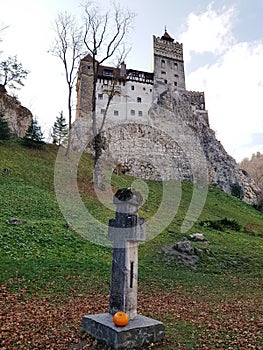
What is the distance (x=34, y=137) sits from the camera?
29578 mm

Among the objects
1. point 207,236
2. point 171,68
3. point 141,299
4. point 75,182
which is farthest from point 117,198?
point 171,68

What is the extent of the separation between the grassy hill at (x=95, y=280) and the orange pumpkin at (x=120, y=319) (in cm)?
61

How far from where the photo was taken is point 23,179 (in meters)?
22.0

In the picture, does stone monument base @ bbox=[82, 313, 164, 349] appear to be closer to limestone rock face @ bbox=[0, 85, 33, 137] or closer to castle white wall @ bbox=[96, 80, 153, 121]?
limestone rock face @ bbox=[0, 85, 33, 137]

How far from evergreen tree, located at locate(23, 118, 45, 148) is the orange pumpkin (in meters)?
25.8

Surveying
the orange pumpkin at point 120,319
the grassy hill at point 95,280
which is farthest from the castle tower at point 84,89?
the orange pumpkin at point 120,319

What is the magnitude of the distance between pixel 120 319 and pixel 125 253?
1.27 meters

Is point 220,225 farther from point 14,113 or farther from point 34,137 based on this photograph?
point 14,113

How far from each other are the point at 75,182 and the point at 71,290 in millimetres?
15876

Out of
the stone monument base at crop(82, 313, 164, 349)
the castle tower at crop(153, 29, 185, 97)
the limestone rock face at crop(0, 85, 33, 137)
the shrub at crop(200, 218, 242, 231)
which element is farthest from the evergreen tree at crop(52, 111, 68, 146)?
the stone monument base at crop(82, 313, 164, 349)

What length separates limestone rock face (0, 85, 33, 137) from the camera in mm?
34309

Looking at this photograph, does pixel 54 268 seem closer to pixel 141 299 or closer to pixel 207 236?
pixel 141 299

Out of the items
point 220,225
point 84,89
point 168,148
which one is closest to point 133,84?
point 84,89

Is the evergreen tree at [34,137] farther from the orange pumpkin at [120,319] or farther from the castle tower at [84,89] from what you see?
the orange pumpkin at [120,319]
